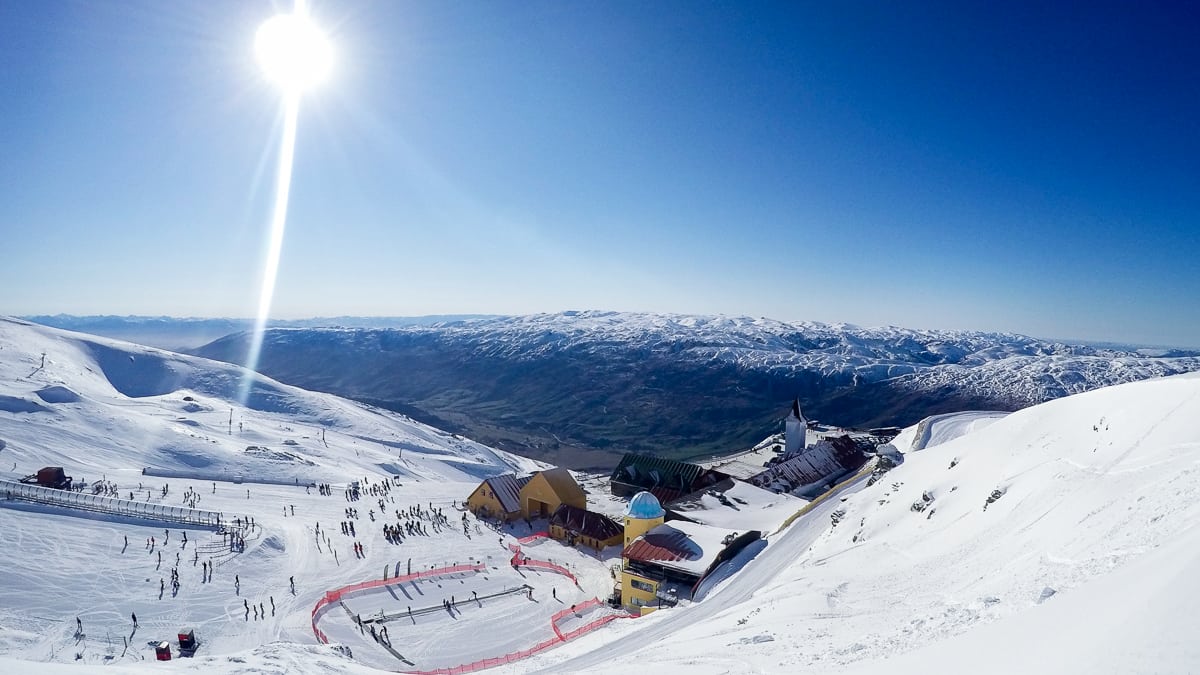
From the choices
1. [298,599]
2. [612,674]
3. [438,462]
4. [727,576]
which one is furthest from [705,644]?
[438,462]

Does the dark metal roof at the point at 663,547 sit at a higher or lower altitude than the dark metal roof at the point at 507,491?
lower

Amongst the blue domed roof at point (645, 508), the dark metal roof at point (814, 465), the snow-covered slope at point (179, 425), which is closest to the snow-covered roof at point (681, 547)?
the blue domed roof at point (645, 508)

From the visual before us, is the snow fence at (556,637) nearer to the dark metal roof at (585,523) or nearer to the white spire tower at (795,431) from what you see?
the dark metal roof at (585,523)

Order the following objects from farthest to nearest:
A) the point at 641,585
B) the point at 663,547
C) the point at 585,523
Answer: the point at 585,523, the point at 663,547, the point at 641,585

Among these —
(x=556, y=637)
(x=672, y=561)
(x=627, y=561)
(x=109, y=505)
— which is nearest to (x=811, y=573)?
(x=672, y=561)

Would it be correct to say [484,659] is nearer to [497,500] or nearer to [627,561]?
[627,561]

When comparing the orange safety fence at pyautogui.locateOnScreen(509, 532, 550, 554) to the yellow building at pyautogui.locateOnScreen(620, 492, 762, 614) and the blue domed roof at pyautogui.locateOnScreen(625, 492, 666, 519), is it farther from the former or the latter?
the yellow building at pyautogui.locateOnScreen(620, 492, 762, 614)

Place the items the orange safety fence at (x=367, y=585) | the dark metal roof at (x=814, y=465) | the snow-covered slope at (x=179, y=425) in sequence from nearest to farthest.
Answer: the orange safety fence at (x=367, y=585), the dark metal roof at (x=814, y=465), the snow-covered slope at (x=179, y=425)
